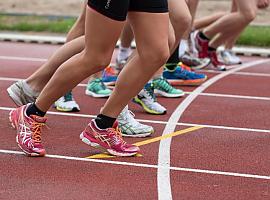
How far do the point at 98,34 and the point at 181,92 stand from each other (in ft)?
11.4

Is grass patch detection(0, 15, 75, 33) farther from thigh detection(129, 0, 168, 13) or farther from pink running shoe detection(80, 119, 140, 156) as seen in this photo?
thigh detection(129, 0, 168, 13)

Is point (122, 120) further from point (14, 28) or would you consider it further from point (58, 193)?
point (14, 28)

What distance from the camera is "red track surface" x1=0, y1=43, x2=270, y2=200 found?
5.30 meters

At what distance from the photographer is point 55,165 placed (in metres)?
5.93

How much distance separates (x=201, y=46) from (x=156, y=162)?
5586 millimetres

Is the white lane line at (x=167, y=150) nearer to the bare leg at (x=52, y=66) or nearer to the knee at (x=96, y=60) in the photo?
the knee at (x=96, y=60)

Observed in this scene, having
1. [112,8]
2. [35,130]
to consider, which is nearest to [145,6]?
[112,8]

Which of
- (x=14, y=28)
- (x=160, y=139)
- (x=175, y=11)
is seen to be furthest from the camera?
(x=14, y=28)

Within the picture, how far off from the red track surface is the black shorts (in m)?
1.07

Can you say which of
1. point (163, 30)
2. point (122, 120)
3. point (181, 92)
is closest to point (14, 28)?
point (181, 92)

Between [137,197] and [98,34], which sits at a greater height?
[98,34]

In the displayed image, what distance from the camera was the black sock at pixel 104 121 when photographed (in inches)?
242

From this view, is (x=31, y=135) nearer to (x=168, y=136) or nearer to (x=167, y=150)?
(x=167, y=150)

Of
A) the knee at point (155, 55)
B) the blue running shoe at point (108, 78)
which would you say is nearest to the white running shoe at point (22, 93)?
the knee at point (155, 55)
